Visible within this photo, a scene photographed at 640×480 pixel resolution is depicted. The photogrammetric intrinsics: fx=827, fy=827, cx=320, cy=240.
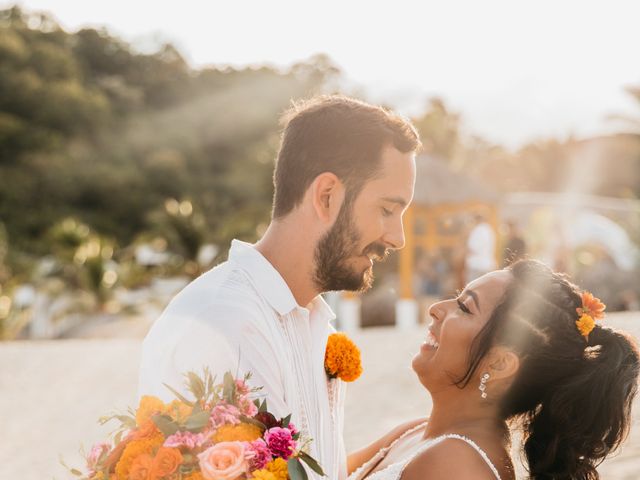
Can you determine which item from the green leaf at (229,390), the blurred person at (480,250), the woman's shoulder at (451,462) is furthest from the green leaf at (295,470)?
the blurred person at (480,250)

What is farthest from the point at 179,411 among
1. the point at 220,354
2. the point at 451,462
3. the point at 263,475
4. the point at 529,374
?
the point at 529,374

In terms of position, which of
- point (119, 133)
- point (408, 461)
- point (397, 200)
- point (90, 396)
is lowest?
point (119, 133)

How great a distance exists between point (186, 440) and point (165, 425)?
73mm

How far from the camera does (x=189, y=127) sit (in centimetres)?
3919

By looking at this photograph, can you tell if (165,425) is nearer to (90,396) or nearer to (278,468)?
(278,468)

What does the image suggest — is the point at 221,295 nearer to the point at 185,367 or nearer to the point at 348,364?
the point at 185,367

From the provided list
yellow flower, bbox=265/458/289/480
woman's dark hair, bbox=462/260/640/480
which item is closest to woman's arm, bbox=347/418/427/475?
woman's dark hair, bbox=462/260/640/480

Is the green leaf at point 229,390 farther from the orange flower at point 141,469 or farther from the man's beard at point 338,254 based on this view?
the man's beard at point 338,254

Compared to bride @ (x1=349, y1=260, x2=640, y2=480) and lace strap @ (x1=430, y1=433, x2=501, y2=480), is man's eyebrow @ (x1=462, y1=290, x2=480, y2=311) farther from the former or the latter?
lace strap @ (x1=430, y1=433, x2=501, y2=480)

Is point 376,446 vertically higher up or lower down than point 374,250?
lower down

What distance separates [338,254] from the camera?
3.04m

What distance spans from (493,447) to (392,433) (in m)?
0.69

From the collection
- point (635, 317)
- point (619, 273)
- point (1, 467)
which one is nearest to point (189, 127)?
point (619, 273)

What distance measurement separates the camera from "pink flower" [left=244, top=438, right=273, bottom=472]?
189cm
